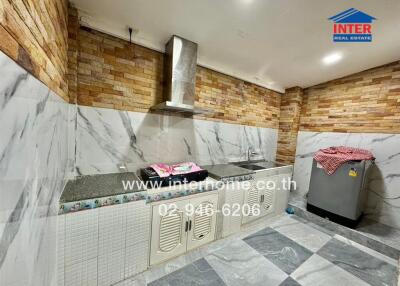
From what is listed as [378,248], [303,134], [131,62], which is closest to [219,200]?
[131,62]

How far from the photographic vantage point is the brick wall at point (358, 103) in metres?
2.22

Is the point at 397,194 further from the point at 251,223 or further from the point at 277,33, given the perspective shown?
the point at 277,33

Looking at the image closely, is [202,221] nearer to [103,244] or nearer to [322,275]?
[103,244]

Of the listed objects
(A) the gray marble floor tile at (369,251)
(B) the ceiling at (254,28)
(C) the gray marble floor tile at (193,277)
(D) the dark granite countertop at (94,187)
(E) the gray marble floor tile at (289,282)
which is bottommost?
(C) the gray marble floor tile at (193,277)

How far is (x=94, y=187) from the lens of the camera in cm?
129

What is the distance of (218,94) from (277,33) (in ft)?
3.25

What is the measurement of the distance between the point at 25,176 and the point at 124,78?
133cm

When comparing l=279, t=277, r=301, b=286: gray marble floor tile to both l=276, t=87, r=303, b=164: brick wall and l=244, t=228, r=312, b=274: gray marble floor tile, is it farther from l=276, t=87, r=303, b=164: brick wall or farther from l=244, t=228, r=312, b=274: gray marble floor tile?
l=276, t=87, r=303, b=164: brick wall

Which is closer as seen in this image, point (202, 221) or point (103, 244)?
point (103, 244)

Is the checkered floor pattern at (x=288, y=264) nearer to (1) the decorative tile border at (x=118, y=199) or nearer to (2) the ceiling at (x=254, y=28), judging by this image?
(1) the decorative tile border at (x=118, y=199)

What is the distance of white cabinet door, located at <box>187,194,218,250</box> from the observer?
1.66 metres

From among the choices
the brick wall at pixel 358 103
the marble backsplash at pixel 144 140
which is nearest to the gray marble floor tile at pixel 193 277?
the marble backsplash at pixel 144 140

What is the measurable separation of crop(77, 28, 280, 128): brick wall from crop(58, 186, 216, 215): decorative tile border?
0.87m

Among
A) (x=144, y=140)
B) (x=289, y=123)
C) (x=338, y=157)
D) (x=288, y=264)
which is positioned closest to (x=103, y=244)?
(x=144, y=140)
